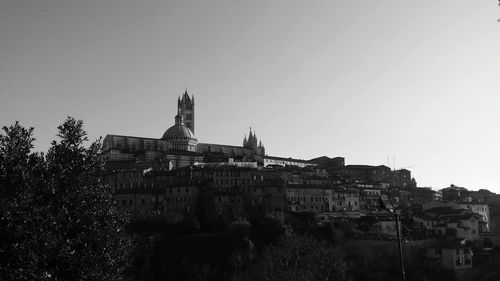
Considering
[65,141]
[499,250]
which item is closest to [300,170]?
[499,250]

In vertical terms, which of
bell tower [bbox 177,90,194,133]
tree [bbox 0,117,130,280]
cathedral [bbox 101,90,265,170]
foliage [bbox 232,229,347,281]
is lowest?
foliage [bbox 232,229,347,281]

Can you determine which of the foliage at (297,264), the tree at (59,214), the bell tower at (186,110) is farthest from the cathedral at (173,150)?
the tree at (59,214)

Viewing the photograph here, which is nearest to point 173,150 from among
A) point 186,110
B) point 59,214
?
point 186,110

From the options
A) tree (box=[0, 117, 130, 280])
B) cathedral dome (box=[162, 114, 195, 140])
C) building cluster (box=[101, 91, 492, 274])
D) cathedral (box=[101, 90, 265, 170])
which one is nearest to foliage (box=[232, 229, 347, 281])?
building cluster (box=[101, 91, 492, 274])

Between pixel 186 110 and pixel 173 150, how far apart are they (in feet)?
125

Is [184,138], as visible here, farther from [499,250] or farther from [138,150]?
[499,250]

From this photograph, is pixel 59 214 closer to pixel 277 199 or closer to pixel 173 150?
pixel 277 199

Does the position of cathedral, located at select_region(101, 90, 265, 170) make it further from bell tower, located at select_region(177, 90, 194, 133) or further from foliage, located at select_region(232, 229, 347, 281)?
foliage, located at select_region(232, 229, 347, 281)

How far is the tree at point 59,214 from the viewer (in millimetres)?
17406

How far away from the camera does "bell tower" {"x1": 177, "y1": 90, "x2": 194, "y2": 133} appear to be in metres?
152

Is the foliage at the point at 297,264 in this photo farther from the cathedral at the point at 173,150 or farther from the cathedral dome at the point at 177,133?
the cathedral dome at the point at 177,133

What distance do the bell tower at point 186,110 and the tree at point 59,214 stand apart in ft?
426

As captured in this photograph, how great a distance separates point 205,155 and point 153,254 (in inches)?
1955

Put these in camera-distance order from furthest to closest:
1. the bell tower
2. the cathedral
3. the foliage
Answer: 1. the bell tower
2. the cathedral
3. the foliage
